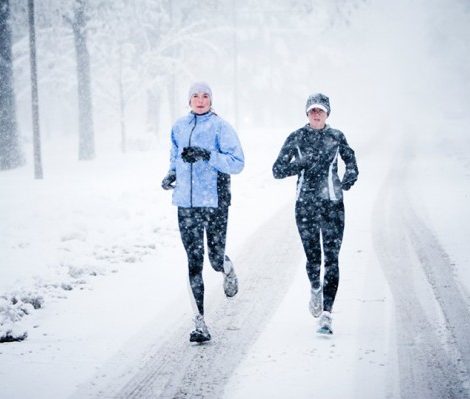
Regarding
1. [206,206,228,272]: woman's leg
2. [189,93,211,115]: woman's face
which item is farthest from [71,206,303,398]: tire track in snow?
[189,93,211,115]: woman's face

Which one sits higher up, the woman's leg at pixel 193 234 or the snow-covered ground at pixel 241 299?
the woman's leg at pixel 193 234

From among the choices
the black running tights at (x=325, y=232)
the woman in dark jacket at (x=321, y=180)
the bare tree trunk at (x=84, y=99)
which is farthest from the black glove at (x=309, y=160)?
the bare tree trunk at (x=84, y=99)

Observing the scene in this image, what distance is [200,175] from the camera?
4.90 metres

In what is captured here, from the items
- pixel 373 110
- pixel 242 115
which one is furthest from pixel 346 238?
pixel 373 110

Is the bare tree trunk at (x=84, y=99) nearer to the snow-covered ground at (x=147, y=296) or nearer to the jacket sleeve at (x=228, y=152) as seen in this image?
the snow-covered ground at (x=147, y=296)

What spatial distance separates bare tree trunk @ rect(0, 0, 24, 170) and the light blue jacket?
18.5 metres

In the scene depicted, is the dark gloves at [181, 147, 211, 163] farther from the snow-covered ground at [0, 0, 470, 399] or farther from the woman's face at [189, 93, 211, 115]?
the snow-covered ground at [0, 0, 470, 399]

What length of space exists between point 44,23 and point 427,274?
75.9 ft

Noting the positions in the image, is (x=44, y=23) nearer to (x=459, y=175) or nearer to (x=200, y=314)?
(x=459, y=175)

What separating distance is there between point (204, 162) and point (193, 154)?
7.0 inches

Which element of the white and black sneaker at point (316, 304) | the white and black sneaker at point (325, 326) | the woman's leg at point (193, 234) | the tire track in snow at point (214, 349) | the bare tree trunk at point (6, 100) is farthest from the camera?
the bare tree trunk at point (6, 100)

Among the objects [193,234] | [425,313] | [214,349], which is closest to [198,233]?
[193,234]

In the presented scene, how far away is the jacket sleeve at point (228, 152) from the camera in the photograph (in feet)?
15.9

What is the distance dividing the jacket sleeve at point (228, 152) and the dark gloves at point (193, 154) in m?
0.13
